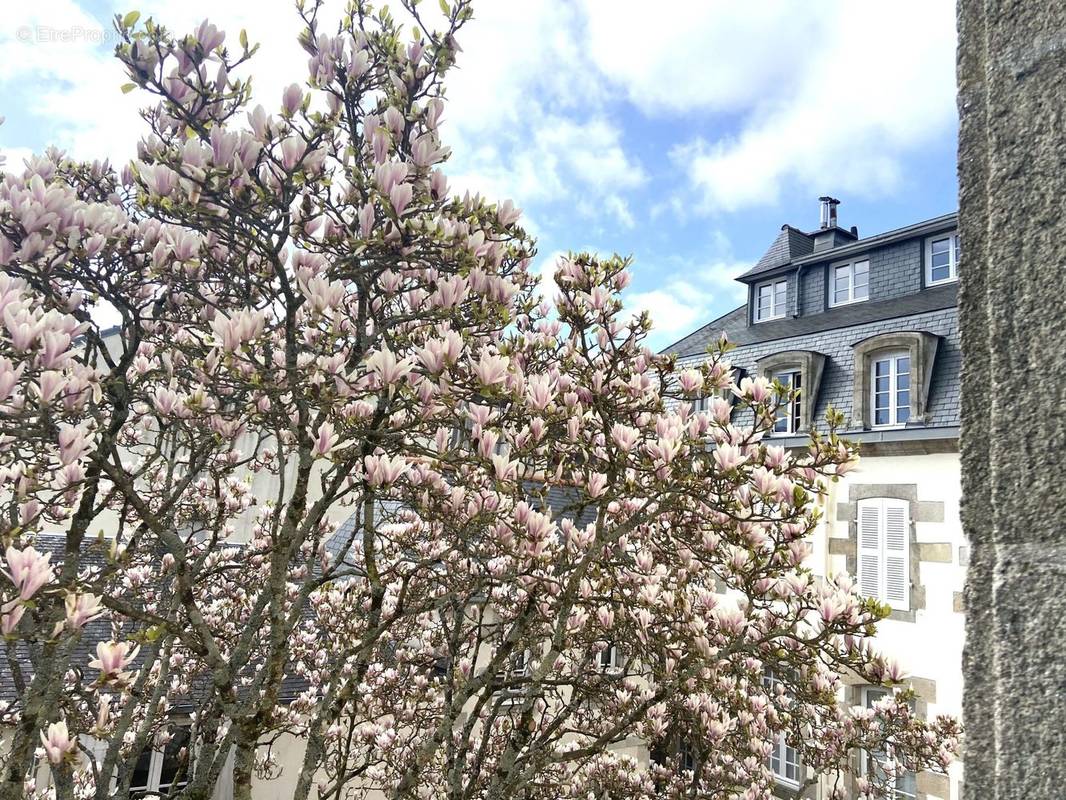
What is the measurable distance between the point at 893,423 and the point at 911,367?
120cm

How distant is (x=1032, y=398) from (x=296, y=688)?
40.9 feet

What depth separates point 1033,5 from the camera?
123 cm

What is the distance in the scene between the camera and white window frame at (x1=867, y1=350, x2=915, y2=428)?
12.7 m

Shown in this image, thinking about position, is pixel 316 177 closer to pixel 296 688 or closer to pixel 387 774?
pixel 387 774

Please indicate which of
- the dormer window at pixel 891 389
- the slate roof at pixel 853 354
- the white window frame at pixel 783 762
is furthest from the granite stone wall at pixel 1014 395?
the dormer window at pixel 891 389

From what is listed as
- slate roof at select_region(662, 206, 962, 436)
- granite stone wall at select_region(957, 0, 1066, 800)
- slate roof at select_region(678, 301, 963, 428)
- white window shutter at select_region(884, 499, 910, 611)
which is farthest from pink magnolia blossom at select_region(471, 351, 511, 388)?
white window shutter at select_region(884, 499, 910, 611)

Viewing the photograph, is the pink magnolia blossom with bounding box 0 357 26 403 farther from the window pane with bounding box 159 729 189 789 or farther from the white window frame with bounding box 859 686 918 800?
the white window frame with bounding box 859 686 918 800

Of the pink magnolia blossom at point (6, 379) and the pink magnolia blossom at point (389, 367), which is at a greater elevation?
the pink magnolia blossom at point (389, 367)

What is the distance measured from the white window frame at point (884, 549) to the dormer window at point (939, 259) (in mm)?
5955

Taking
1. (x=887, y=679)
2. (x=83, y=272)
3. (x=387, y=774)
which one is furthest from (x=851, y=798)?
(x=83, y=272)

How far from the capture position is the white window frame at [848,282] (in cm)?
1614

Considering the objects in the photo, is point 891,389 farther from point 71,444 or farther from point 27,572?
point 27,572

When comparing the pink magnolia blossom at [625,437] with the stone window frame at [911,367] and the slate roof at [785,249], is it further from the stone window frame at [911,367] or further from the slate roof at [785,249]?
the slate roof at [785,249]

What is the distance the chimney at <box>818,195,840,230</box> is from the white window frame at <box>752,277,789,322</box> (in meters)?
2.98
